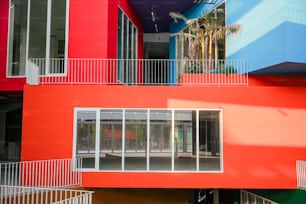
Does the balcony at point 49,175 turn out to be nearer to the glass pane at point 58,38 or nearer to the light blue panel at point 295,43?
the glass pane at point 58,38

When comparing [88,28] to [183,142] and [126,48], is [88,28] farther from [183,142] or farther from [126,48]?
[183,142]

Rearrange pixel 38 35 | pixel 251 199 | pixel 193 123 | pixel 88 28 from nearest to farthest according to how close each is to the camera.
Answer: pixel 193 123 → pixel 88 28 → pixel 38 35 → pixel 251 199

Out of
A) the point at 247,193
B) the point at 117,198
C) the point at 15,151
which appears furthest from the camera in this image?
the point at 15,151

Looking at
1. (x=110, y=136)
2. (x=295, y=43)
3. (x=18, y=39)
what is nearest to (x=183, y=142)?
(x=110, y=136)

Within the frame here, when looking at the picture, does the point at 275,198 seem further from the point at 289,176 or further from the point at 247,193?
the point at 247,193

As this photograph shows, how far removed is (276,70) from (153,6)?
705 cm

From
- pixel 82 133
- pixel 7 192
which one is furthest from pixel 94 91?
pixel 7 192

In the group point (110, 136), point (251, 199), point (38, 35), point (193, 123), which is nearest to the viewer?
point (110, 136)

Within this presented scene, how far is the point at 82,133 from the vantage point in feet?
30.7

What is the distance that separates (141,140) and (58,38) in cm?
475

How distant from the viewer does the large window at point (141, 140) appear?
930cm

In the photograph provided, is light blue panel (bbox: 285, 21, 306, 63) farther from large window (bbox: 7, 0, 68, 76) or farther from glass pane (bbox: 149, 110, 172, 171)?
large window (bbox: 7, 0, 68, 76)

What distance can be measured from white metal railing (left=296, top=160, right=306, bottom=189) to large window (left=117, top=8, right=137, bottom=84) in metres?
6.64

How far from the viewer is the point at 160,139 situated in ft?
33.6
